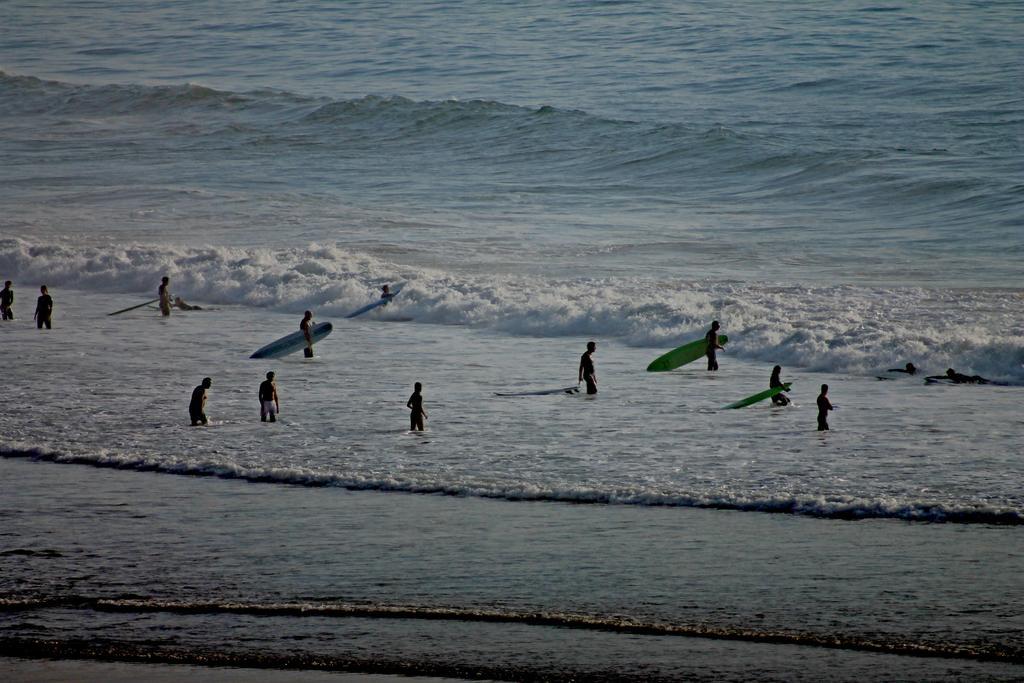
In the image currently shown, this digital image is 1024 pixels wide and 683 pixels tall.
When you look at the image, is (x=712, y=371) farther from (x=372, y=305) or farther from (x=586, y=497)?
(x=372, y=305)

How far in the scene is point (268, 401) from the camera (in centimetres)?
1725

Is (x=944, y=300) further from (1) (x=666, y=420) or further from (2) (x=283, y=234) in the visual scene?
(2) (x=283, y=234)

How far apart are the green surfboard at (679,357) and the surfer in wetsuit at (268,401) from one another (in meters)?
6.65

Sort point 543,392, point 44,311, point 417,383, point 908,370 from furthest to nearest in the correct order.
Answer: point 44,311 < point 908,370 < point 543,392 < point 417,383

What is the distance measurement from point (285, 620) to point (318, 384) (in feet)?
32.3

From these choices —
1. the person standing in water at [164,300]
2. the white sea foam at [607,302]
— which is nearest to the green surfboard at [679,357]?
the white sea foam at [607,302]

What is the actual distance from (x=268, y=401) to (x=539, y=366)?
18.7 feet

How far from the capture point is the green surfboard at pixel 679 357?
21266mm

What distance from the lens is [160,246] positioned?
33125mm

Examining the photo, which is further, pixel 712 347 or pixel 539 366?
pixel 539 366

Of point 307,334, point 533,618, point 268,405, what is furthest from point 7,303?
point 533,618

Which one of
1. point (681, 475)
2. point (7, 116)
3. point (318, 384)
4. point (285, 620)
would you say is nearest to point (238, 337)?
point (318, 384)

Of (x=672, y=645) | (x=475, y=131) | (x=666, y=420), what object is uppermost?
(x=475, y=131)

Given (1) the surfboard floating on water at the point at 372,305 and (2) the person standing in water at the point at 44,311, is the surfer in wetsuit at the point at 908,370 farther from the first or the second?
(2) the person standing in water at the point at 44,311
